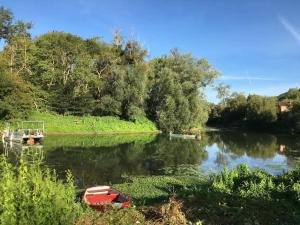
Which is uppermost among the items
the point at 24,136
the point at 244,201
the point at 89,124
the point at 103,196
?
the point at 89,124

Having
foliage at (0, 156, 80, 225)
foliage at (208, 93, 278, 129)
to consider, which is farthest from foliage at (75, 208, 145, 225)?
foliage at (208, 93, 278, 129)

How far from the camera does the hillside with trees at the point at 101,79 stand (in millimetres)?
52562

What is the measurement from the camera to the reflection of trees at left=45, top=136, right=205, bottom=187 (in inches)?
813

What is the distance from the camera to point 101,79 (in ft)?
193

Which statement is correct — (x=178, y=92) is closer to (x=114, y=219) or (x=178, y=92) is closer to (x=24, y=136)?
(x=24, y=136)

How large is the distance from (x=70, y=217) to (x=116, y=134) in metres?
45.7

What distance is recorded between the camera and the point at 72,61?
5525 cm

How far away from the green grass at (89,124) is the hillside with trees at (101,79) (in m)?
1.40

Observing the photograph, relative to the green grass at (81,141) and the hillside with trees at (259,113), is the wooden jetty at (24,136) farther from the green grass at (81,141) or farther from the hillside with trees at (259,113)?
the hillside with trees at (259,113)

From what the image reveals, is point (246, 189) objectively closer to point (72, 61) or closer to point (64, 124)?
point (64, 124)

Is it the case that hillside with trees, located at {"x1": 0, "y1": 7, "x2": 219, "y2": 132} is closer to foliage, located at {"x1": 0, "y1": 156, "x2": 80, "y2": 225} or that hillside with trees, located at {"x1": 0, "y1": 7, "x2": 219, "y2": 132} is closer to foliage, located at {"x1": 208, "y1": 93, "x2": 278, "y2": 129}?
→ foliage, located at {"x1": 208, "y1": 93, "x2": 278, "y2": 129}

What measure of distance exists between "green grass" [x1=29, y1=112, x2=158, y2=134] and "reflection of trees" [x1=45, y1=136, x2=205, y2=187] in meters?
15.2

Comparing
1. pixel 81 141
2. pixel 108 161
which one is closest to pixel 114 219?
pixel 108 161

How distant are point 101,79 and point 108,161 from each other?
111 ft
